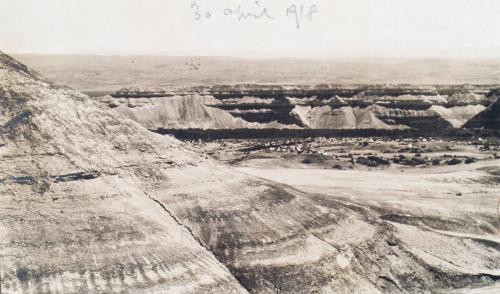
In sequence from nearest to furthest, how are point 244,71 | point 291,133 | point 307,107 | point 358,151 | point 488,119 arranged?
point 358,151, point 488,119, point 291,133, point 307,107, point 244,71

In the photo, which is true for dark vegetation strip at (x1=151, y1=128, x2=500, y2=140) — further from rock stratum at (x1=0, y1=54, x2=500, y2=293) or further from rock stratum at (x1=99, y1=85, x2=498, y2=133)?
rock stratum at (x1=0, y1=54, x2=500, y2=293)

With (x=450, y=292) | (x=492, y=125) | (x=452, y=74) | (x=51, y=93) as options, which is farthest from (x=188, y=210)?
(x=452, y=74)

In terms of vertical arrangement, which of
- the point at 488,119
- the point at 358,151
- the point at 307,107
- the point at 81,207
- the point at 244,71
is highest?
the point at 81,207

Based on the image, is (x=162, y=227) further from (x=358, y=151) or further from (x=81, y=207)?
(x=358, y=151)

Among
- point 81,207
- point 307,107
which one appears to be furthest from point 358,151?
point 81,207

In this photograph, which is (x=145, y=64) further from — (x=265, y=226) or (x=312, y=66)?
(x=265, y=226)

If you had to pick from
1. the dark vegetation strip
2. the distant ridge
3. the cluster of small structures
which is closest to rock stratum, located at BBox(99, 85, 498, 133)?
the dark vegetation strip
